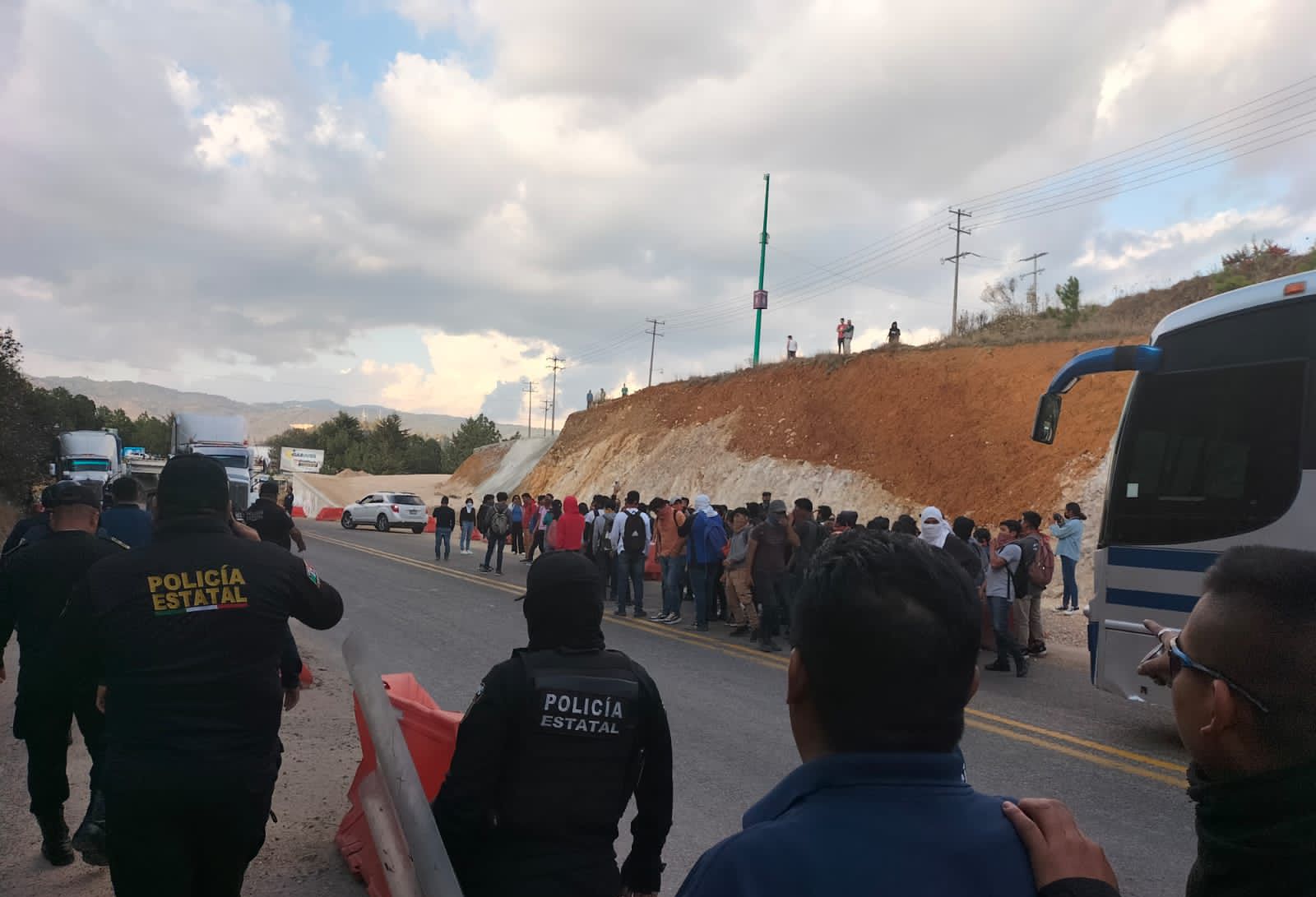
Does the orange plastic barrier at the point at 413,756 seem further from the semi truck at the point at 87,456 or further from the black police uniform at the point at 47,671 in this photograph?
the semi truck at the point at 87,456

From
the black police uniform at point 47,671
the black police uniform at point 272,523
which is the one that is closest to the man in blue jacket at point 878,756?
the black police uniform at point 47,671

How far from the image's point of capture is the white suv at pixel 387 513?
38.4m

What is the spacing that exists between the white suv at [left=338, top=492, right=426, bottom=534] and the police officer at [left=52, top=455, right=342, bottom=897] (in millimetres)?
36236

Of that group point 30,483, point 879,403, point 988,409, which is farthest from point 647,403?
point 30,483

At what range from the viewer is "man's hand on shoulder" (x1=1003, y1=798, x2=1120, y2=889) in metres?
1.25

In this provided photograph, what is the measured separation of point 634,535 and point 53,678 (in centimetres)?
1044

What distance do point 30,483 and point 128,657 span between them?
1318 inches

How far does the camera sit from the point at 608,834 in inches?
105

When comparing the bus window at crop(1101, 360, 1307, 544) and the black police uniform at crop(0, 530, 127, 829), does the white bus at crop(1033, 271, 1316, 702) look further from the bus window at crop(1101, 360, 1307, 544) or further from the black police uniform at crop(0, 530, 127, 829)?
the black police uniform at crop(0, 530, 127, 829)

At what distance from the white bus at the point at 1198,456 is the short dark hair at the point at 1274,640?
17.2ft

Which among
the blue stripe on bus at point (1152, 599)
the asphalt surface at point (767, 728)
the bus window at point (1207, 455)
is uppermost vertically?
the bus window at point (1207, 455)

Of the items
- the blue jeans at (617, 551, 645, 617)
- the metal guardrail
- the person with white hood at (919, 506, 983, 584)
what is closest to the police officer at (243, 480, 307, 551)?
the metal guardrail

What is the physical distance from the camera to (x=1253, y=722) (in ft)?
5.52

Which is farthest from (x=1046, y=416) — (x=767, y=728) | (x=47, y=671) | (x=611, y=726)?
(x=47, y=671)
